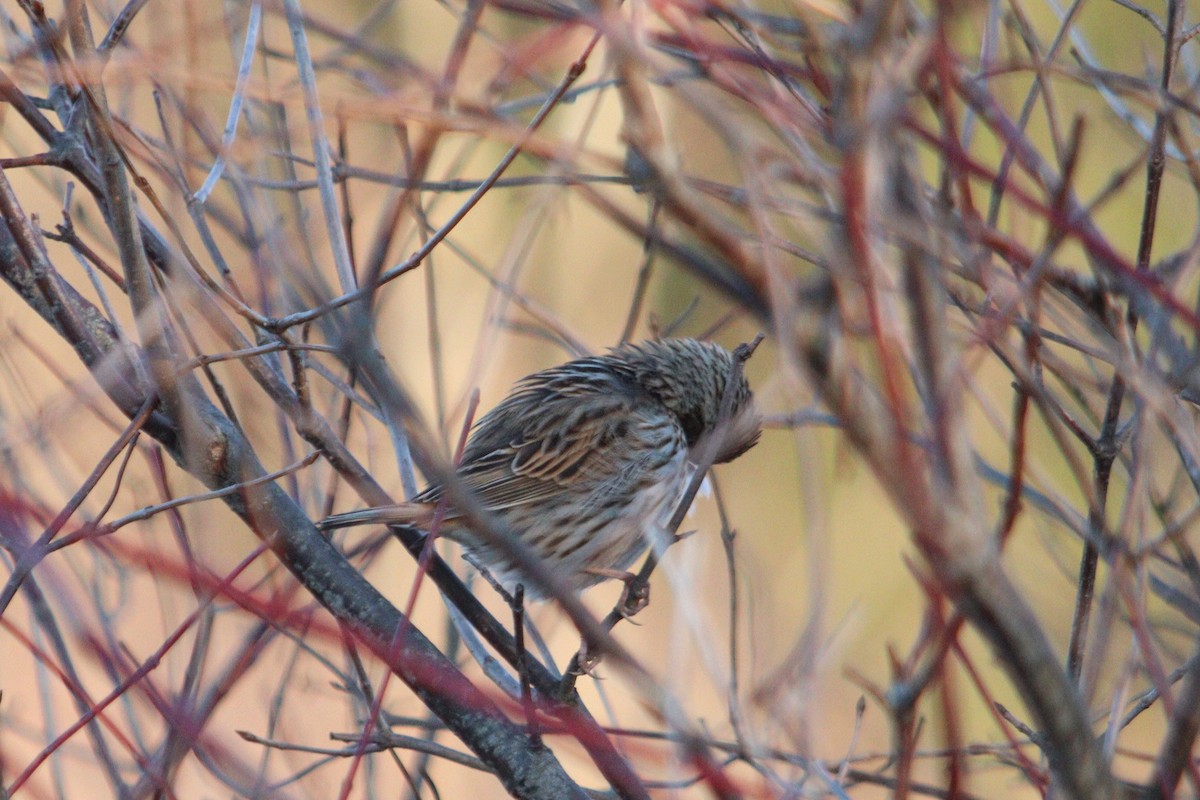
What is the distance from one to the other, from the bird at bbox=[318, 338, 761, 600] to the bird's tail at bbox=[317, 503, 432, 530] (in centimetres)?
61

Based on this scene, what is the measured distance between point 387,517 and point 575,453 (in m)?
1.12

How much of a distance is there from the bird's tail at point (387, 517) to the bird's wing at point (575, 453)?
0.76 meters

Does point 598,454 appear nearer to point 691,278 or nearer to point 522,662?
point 691,278

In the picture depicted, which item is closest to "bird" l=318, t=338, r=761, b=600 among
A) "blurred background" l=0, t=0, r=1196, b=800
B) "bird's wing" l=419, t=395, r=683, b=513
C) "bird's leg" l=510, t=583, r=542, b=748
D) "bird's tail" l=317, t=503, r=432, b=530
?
"bird's wing" l=419, t=395, r=683, b=513

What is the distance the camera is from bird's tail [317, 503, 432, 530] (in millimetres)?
2331

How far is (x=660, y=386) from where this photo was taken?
3656 mm

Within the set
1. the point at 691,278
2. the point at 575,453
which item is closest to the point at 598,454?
the point at 575,453

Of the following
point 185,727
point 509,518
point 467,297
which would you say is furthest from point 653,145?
point 467,297

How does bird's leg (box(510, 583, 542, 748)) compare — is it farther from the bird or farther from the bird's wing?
the bird's wing

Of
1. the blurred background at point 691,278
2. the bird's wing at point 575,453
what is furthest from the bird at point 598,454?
the blurred background at point 691,278

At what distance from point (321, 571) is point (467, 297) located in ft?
13.6

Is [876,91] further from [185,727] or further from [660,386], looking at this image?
[660,386]

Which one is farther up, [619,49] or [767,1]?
[767,1]

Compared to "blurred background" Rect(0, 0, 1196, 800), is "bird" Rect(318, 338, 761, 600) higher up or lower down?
higher up
